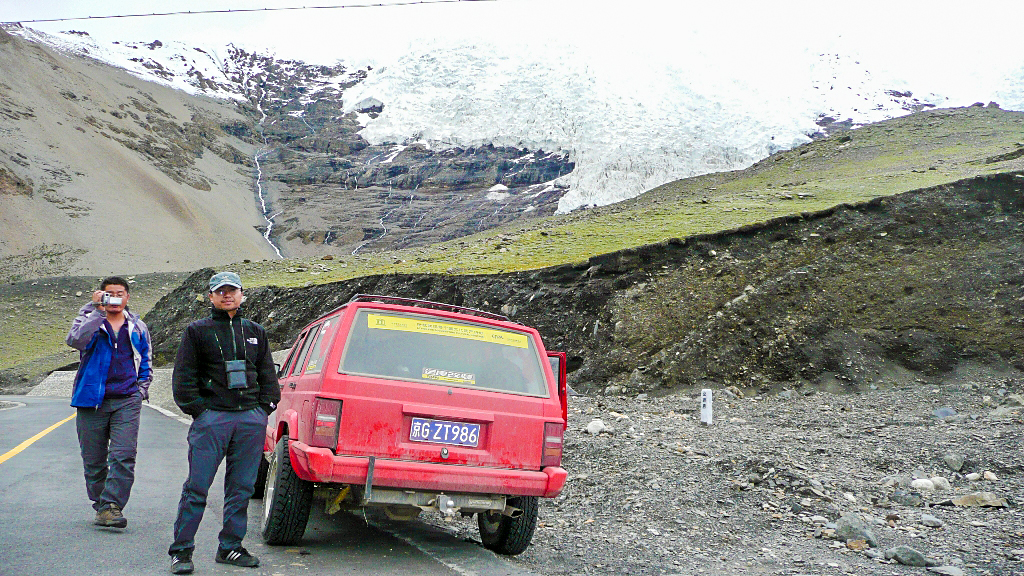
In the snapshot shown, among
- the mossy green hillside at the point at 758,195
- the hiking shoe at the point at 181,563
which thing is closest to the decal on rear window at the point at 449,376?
the hiking shoe at the point at 181,563

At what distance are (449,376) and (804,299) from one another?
13.7 m

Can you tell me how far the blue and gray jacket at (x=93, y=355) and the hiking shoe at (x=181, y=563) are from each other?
1518 mm

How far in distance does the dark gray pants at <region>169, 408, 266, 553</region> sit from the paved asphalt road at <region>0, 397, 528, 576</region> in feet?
0.85

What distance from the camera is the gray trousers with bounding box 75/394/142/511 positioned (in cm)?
556

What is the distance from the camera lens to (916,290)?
648 inches

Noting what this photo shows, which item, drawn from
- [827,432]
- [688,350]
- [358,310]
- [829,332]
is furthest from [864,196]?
[358,310]

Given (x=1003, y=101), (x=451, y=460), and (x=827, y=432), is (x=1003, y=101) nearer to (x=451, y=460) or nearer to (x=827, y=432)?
(x=827, y=432)

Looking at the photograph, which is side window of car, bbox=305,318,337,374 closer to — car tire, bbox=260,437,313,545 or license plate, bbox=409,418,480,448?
car tire, bbox=260,437,313,545

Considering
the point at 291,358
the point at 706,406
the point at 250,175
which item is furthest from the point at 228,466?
the point at 250,175

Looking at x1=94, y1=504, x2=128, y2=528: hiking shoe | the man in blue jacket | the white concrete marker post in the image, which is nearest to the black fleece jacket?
the man in blue jacket

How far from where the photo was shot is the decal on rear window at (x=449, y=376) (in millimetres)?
5121

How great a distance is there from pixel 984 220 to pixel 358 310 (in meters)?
19.4

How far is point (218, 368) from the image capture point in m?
4.56

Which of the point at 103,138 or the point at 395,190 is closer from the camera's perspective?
the point at 103,138
